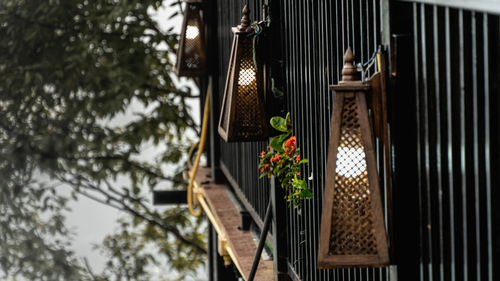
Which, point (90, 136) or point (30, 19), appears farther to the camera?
point (90, 136)

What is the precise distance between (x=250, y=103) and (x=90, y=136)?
4.74 m

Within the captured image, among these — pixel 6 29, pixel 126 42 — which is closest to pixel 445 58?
pixel 126 42

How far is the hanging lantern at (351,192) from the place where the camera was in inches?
68.0

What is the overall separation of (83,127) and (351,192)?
224 inches

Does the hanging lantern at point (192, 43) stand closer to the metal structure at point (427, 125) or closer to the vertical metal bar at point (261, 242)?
the vertical metal bar at point (261, 242)

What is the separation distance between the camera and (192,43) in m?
4.86

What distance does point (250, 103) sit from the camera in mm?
2975

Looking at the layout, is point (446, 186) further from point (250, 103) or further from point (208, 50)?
point (208, 50)

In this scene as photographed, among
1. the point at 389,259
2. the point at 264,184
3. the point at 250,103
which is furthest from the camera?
the point at 264,184

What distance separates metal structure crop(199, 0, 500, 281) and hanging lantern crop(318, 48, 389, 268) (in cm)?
7

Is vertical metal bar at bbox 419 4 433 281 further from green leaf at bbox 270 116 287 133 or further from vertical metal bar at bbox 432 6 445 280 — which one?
green leaf at bbox 270 116 287 133

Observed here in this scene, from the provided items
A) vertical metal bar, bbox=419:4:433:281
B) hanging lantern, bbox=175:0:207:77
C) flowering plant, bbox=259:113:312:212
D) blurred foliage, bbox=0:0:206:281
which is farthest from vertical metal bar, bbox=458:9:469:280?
blurred foliage, bbox=0:0:206:281

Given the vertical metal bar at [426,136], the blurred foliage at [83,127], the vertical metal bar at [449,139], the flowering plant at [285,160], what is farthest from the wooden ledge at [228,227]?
the vertical metal bar at [449,139]

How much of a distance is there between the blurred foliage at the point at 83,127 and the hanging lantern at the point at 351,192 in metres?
5.02
